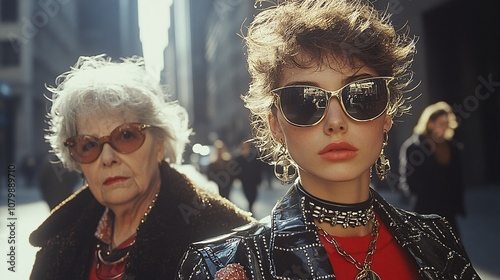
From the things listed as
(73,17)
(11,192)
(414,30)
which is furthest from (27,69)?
(11,192)

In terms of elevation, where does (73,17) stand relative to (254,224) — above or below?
above

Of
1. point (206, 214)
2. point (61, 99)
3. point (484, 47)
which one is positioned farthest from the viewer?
point (484, 47)

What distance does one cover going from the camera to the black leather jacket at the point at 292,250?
1.74 metres

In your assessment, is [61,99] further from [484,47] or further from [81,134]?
[484,47]

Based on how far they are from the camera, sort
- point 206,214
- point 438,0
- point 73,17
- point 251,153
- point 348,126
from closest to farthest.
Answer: point 348,126 < point 206,214 < point 251,153 < point 438,0 < point 73,17

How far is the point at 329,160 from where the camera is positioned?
180 cm

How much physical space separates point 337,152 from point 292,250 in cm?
33

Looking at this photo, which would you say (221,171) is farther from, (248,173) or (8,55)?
(8,55)

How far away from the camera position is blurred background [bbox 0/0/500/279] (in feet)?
53.5

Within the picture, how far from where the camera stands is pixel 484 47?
58.2ft

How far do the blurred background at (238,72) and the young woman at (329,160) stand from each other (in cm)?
54

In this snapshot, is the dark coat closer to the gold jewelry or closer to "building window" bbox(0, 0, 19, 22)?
the gold jewelry

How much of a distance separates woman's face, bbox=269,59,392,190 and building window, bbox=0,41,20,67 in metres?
41.7

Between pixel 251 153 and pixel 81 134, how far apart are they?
8.44 meters
